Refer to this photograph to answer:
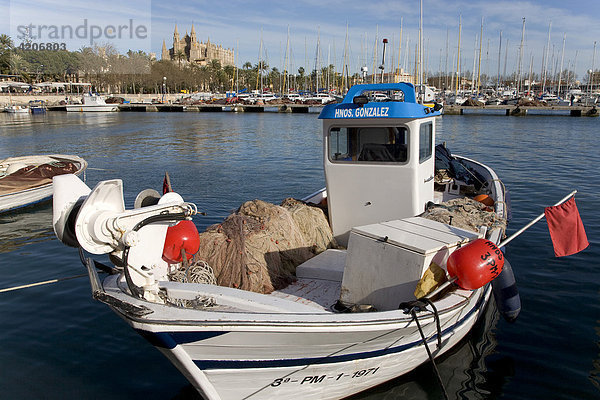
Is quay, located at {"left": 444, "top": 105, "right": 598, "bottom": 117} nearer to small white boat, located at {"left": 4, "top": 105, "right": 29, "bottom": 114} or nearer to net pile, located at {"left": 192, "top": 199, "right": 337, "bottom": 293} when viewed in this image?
net pile, located at {"left": 192, "top": 199, "right": 337, "bottom": 293}

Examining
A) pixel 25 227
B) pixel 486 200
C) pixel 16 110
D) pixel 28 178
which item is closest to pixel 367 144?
pixel 486 200

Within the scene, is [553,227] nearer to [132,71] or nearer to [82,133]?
[82,133]

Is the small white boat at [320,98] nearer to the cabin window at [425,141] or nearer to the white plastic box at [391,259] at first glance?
the cabin window at [425,141]

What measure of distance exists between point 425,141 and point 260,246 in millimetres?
3255

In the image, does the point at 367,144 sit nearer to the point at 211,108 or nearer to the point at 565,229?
the point at 565,229

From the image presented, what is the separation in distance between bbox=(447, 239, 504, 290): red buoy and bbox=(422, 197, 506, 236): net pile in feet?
3.97

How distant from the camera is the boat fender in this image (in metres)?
6.15

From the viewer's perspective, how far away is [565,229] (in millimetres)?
6348

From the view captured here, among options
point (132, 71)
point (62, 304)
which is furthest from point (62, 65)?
point (62, 304)

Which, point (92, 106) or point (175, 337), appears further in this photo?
point (92, 106)

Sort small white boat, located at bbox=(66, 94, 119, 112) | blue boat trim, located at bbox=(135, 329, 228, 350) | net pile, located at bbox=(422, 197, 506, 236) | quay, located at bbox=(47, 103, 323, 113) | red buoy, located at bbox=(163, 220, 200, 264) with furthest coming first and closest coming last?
1. small white boat, located at bbox=(66, 94, 119, 112)
2. quay, located at bbox=(47, 103, 323, 113)
3. net pile, located at bbox=(422, 197, 506, 236)
4. red buoy, located at bbox=(163, 220, 200, 264)
5. blue boat trim, located at bbox=(135, 329, 228, 350)

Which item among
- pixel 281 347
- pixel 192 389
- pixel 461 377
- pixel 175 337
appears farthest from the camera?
pixel 461 377

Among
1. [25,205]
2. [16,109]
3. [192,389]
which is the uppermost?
[16,109]

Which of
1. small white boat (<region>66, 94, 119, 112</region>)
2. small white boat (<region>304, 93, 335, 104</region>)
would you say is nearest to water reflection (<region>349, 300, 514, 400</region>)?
small white boat (<region>304, 93, 335, 104</region>)
